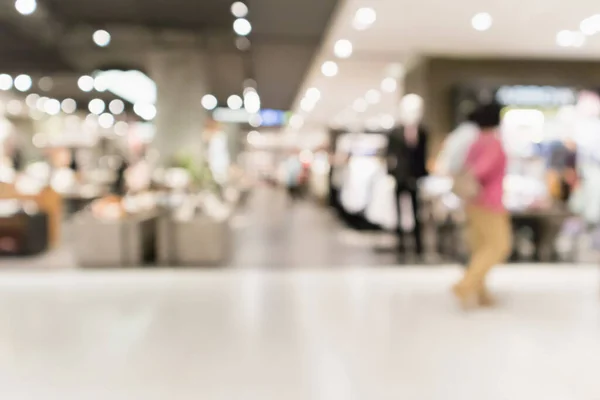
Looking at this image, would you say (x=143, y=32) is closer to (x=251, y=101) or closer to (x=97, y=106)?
(x=97, y=106)

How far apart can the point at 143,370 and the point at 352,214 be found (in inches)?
270

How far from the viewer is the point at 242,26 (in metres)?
8.34

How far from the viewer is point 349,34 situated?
8.22m

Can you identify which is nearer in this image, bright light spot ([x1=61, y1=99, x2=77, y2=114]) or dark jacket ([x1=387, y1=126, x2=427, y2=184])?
dark jacket ([x1=387, y1=126, x2=427, y2=184])

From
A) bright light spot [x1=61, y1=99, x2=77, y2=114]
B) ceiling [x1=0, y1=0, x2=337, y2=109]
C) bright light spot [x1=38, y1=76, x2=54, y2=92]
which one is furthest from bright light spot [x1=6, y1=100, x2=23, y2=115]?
ceiling [x1=0, y1=0, x2=337, y2=109]

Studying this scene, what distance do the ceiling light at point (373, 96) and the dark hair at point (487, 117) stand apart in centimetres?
976

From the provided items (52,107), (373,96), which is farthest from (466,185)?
(52,107)

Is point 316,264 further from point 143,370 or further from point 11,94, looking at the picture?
point 11,94

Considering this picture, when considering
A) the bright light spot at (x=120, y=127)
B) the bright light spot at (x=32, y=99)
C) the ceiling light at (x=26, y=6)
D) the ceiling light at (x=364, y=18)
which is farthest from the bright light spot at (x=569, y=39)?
the bright light spot at (x=32, y=99)

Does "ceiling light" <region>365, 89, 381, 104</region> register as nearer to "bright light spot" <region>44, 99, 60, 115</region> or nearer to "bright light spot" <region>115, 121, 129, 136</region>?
"bright light spot" <region>115, 121, 129, 136</region>

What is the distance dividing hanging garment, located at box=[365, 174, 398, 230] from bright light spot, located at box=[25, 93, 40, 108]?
40.6ft

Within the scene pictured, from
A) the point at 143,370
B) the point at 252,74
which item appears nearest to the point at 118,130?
the point at 252,74

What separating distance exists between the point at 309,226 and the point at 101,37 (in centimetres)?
519

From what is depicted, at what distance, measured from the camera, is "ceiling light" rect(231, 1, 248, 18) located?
284 inches
